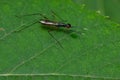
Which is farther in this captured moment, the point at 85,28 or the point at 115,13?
the point at 115,13

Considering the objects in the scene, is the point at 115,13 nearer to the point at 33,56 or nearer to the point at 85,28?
the point at 85,28

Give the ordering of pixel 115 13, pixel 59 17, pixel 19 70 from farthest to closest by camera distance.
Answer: pixel 115 13, pixel 59 17, pixel 19 70

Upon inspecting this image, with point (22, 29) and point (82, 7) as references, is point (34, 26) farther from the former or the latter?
point (82, 7)

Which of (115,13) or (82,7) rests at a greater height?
(82,7)

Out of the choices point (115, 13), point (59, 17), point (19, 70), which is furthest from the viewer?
point (115, 13)

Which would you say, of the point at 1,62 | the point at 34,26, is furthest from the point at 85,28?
the point at 1,62

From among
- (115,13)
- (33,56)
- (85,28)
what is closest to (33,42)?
(33,56)
